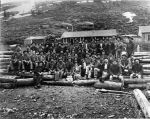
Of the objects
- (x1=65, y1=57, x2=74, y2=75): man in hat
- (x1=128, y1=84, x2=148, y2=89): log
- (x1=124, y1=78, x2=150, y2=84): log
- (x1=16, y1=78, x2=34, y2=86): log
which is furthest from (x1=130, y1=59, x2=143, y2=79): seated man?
(x1=16, y1=78, x2=34, y2=86): log

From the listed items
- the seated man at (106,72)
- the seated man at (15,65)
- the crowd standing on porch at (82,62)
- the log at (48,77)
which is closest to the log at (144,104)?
the crowd standing on porch at (82,62)

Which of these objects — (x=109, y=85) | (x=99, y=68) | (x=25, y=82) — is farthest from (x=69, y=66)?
(x=109, y=85)

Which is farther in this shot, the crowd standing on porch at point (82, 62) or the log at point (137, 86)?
the crowd standing on porch at point (82, 62)

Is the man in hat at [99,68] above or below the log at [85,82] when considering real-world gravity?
above

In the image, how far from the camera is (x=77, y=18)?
1441 inches

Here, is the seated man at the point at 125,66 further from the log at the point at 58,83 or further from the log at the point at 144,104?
the log at the point at 144,104

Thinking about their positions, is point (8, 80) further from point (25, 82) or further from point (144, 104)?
point (144, 104)

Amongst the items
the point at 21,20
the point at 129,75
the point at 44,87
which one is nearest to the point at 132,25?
the point at 21,20

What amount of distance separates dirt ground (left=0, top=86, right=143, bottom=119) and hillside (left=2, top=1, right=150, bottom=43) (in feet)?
55.4

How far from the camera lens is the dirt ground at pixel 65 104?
7.66 meters

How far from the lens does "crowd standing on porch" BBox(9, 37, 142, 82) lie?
11.9 metres

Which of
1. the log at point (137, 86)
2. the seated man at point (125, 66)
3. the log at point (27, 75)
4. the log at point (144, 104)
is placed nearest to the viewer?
the log at point (144, 104)

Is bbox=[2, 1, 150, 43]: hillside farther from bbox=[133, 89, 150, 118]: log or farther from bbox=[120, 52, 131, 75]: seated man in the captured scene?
bbox=[133, 89, 150, 118]: log

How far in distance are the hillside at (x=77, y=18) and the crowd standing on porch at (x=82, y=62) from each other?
11.7 m
